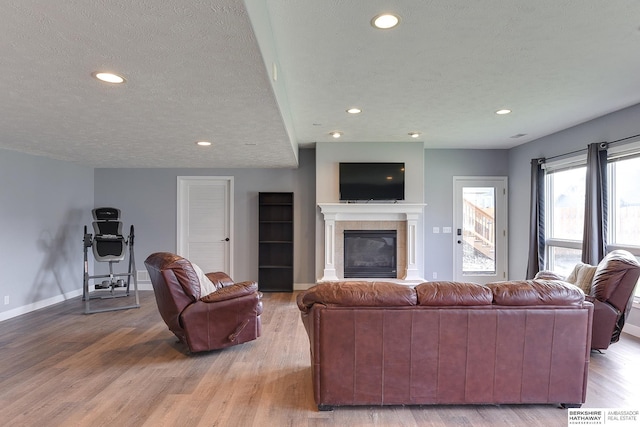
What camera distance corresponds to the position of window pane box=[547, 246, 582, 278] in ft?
16.4

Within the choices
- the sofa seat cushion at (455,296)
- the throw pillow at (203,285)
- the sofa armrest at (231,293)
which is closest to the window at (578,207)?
the sofa seat cushion at (455,296)

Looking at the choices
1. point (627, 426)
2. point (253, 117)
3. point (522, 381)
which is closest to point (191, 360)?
point (253, 117)

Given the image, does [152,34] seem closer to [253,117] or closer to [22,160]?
[253,117]

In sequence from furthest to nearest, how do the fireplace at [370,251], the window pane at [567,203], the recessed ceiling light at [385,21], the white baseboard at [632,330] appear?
the fireplace at [370,251]
the window pane at [567,203]
the white baseboard at [632,330]
the recessed ceiling light at [385,21]

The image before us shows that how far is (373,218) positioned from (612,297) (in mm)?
3386

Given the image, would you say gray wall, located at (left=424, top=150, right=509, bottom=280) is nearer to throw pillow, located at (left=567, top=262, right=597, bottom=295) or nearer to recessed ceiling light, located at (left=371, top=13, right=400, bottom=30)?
throw pillow, located at (left=567, top=262, right=597, bottom=295)

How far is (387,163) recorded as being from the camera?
19.3 ft

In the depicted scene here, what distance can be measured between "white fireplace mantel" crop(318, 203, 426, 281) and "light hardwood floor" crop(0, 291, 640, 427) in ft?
6.52

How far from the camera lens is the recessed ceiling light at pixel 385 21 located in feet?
7.18

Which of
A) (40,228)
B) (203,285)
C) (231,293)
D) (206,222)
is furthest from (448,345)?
(40,228)

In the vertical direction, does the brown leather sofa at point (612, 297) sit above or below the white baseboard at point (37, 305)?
above

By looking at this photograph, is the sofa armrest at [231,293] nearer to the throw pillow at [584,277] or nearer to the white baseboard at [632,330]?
the throw pillow at [584,277]

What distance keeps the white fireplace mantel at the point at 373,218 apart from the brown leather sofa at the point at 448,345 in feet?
11.6

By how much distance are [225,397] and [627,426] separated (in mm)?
2776
